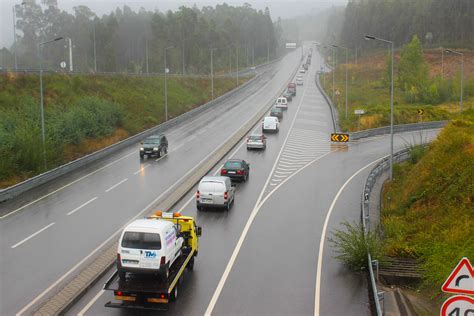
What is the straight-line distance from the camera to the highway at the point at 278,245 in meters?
17.4

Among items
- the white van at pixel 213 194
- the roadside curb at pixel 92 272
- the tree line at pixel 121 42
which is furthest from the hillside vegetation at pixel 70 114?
the tree line at pixel 121 42

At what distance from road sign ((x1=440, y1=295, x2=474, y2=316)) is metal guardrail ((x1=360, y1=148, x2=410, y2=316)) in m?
6.39

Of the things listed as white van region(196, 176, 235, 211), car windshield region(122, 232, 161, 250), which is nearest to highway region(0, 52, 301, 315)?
white van region(196, 176, 235, 211)

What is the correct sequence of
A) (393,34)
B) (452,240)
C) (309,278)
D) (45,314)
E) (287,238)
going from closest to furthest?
1. (45,314)
2. (309,278)
3. (452,240)
4. (287,238)
5. (393,34)

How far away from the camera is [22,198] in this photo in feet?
101

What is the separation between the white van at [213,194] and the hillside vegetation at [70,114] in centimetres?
1296

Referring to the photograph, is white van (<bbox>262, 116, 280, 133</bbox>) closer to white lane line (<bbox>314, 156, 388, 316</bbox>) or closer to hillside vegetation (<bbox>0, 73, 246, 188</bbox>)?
hillside vegetation (<bbox>0, 73, 246, 188</bbox>)

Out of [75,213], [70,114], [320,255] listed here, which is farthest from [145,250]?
[70,114]

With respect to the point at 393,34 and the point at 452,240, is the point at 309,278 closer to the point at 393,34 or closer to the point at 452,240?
the point at 452,240

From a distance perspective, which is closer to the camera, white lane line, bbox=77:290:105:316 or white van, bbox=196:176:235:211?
A: white lane line, bbox=77:290:105:316

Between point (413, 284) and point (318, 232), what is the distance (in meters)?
5.63

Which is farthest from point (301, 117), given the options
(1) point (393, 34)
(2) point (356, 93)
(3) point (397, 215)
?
(1) point (393, 34)

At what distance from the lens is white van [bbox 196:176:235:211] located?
27.7m

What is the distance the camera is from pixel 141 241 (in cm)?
1659
